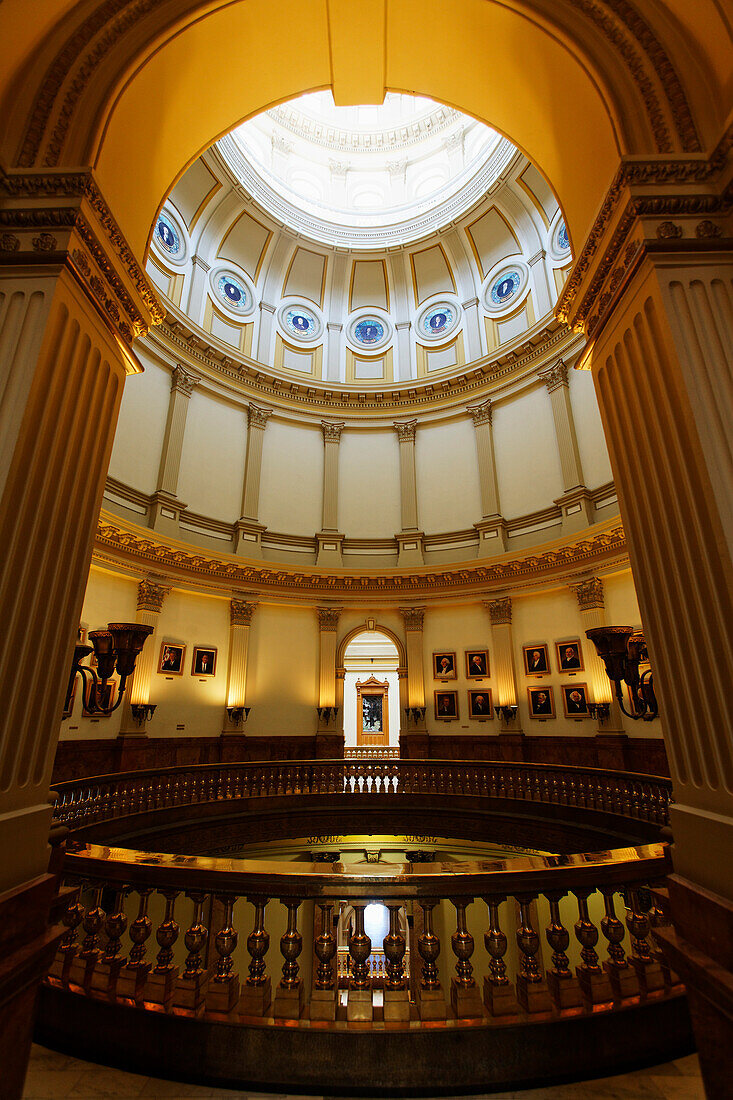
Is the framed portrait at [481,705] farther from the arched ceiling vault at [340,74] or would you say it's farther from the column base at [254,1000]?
the column base at [254,1000]

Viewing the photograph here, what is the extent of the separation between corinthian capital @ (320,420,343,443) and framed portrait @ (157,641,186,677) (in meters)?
7.85

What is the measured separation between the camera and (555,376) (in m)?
14.0

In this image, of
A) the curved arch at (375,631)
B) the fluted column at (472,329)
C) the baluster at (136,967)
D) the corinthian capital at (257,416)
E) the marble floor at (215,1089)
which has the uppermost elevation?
the fluted column at (472,329)

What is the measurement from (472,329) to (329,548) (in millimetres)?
8505

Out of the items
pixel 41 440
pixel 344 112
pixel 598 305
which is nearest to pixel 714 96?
pixel 598 305

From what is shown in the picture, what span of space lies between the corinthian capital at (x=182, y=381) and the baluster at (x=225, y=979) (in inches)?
531

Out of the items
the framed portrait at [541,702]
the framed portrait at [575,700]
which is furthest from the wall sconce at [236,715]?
the framed portrait at [575,700]

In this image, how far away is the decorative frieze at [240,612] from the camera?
1350 cm

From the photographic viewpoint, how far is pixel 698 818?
250 centimetres

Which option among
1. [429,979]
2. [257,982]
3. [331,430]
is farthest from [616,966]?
[331,430]

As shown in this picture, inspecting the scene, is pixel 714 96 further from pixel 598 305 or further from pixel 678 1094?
pixel 678 1094

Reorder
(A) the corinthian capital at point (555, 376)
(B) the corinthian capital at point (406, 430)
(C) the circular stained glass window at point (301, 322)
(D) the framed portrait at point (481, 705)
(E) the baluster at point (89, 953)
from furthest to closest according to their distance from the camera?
(C) the circular stained glass window at point (301, 322)
(B) the corinthian capital at point (406, 430)
(A) the corinthian capital at point (555, 376)
(D) the framed portrait at point (481, 705)
(E) the baluster at point (89, 953)

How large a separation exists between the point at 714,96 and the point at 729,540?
2969 mm

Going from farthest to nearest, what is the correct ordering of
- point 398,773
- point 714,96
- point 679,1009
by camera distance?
point 398,773
point 714,96
point 679,1009
